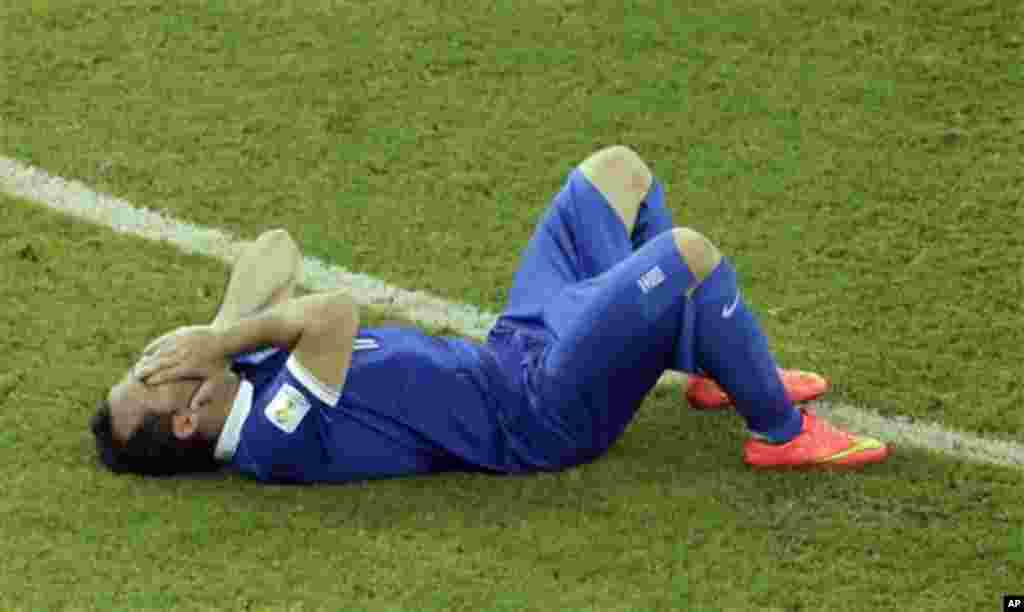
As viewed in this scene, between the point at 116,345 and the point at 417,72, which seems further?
the point at 417,72

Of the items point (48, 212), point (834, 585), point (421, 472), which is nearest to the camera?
point (834, 585)

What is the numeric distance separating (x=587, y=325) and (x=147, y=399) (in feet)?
3.72

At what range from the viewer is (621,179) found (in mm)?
6574

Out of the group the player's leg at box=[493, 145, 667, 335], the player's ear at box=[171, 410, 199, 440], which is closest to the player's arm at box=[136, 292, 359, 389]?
the player's ear at box=[171, 410, 199, 440]

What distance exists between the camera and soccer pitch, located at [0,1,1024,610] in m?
5.90

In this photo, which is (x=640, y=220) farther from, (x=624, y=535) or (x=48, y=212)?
(x=48, y=212)

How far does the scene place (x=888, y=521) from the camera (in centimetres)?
607

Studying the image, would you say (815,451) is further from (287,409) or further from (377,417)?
(287,409)

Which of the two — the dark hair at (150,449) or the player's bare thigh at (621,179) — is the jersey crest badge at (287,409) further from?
the player's bare thigh at (621,179)

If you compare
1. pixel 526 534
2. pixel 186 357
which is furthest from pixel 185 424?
pixel 526 534

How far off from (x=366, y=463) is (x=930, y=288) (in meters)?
1.94

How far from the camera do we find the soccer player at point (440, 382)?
6.01 meters

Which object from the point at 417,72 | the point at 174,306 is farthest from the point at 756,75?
the point at 174,306

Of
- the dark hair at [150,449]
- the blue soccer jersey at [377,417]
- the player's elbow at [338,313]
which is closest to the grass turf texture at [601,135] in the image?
the blue soccer jersey at [377,417]
